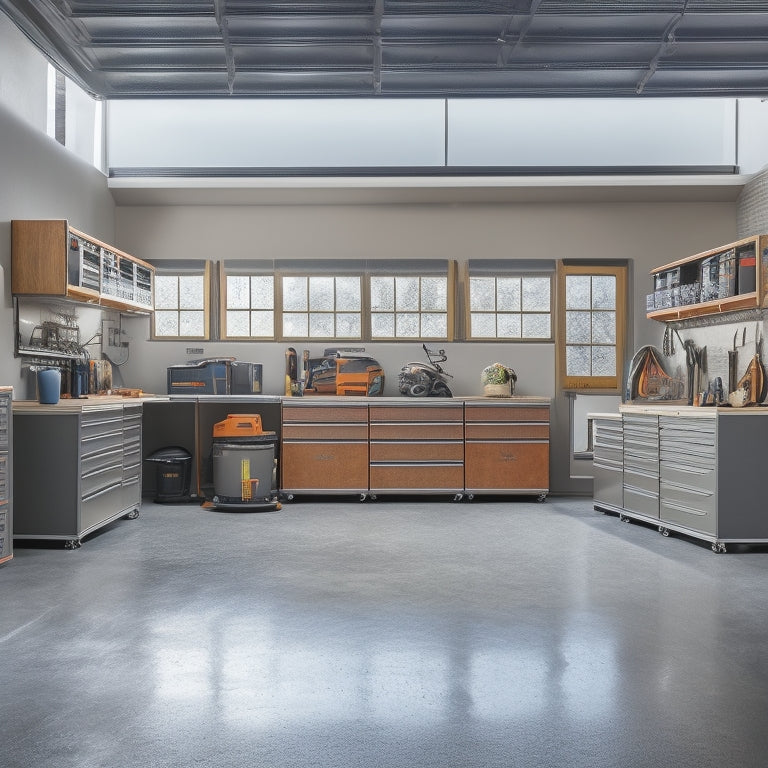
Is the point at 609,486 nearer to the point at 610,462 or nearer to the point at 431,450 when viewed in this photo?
the point at 610,462

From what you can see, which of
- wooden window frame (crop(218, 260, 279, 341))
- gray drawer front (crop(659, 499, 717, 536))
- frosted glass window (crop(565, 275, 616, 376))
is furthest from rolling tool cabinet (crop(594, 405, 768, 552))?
wooden window frame (crop(218, 260, 279, 341))

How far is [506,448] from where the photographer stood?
718 centimetres

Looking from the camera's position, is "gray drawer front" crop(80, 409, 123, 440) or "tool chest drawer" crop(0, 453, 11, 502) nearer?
"tool chest drawer" crop(0, 453, 11, 502)

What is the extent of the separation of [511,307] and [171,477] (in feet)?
13.0

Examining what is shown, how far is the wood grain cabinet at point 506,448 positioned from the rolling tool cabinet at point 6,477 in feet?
13.4

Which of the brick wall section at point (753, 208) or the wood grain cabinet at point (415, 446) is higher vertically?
the brick wall section at point (753, 208)

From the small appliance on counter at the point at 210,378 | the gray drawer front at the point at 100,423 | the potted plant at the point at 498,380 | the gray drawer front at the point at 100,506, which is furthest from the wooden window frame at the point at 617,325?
the gray drawer front at the point at 100,506

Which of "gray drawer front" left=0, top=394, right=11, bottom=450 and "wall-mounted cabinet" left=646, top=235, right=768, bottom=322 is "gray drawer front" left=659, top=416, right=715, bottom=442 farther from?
"gray drawer front" left=0, top=394, right=11, bottom=450

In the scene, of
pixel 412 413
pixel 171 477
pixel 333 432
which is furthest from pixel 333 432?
pixel 171 477

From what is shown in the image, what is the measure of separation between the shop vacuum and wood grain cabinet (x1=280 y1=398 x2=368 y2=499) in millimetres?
439

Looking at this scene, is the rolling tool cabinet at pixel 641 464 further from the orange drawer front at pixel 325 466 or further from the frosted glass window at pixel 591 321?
the orange drawer front at pixel 325 466

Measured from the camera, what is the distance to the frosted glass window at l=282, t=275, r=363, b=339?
779cm

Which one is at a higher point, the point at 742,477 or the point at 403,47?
the point at 403,47

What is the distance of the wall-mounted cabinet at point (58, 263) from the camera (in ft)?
17.6
